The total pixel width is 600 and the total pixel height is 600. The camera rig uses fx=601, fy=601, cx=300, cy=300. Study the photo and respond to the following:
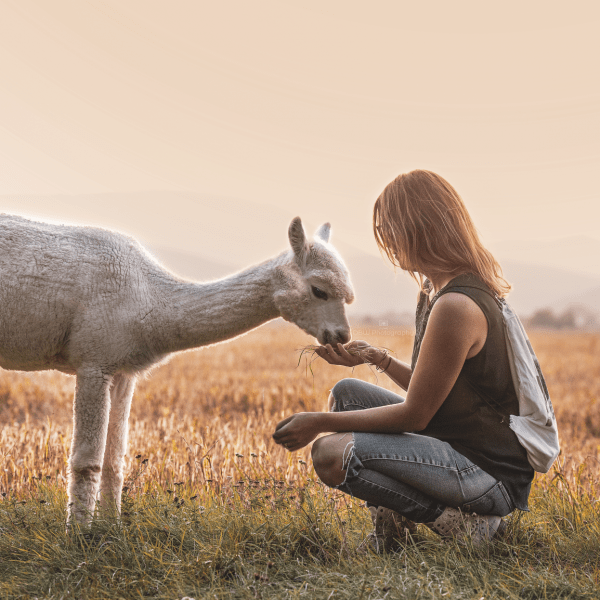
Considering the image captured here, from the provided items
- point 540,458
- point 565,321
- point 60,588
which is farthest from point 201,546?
point 565,321

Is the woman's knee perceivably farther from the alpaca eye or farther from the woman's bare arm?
the alpaca eye

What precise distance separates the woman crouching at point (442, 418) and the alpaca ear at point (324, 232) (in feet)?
2.75

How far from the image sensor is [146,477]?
461cm

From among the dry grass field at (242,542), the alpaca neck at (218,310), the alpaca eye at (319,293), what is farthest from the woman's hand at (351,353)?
the alpaca neck at (218,310)

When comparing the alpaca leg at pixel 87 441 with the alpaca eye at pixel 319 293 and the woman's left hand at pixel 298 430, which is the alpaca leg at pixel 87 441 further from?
the alpaca eye at pixel 319 293

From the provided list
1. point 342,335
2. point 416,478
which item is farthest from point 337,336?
point 416,478

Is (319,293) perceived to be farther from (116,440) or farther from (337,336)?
(116,440)

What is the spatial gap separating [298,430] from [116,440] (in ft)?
5.27

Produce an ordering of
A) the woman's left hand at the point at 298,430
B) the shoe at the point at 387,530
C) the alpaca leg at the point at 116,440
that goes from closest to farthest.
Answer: the woman's left hand at the point at 298,430 < the shoe at the point at 387,530 < the alpaca leg at the point at 116,440

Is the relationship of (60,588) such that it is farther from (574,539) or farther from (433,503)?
(574,539)

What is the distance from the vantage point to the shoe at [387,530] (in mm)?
3426

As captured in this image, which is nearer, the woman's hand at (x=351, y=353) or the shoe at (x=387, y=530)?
the shoe at (x=387, y=530)

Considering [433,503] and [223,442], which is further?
[223,442]

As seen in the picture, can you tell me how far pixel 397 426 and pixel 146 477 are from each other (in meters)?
2.30
